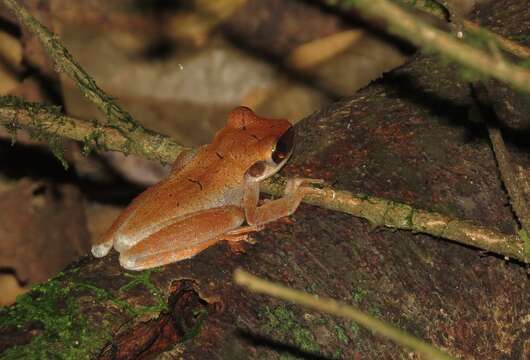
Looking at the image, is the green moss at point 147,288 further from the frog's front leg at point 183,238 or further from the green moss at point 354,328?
the green moss at point 354,328

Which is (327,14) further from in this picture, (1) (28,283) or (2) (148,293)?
(2) (148,293)

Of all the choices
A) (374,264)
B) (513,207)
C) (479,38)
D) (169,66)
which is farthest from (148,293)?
(169,66)

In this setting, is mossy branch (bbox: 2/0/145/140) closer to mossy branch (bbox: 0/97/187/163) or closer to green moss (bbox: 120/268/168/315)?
mossy branch (bbox: 0/97/187/163)

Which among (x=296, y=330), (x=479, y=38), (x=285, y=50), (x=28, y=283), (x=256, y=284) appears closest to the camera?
(x=256, y=284)

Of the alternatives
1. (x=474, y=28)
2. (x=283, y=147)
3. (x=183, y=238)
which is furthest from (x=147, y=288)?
(x=474, y=28)

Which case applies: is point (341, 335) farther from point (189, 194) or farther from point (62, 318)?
point (189, 194)

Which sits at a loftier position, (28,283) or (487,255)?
(487,255)

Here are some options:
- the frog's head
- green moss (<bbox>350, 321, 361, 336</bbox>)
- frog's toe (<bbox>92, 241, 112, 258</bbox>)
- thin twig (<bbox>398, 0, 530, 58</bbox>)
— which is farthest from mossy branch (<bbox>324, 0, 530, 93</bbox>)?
the frog's head

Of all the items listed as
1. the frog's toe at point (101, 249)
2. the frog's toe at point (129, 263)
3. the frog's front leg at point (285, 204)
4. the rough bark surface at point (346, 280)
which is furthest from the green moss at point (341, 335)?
the frog's toe at point (101, 249)
